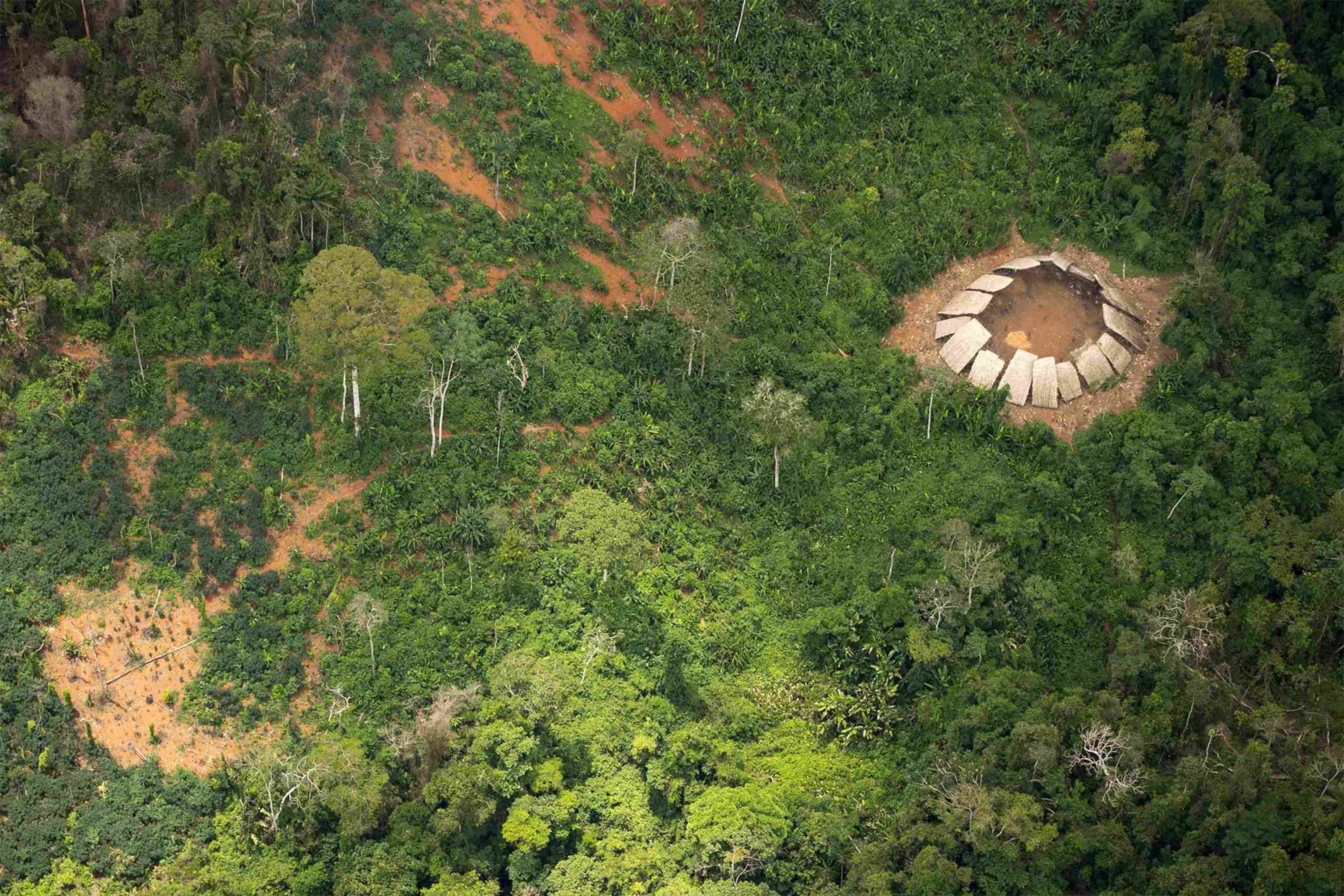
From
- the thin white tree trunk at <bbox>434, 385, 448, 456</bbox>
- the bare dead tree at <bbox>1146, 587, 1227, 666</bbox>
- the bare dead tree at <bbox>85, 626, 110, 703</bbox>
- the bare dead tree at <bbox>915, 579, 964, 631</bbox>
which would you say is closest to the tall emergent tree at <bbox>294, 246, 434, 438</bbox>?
the thin white tree trunk at <bbox>434, 385, 448, 456</bbox>

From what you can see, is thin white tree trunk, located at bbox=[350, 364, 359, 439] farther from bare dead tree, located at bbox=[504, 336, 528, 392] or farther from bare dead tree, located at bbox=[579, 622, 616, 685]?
bare dead tree, located at bbox=[579, 622, 616, 685]

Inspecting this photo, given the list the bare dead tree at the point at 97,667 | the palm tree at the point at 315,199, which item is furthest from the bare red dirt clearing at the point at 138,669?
the palm tree at the point at 315,199

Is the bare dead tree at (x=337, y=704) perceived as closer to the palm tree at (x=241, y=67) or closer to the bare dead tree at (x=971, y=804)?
the bare dead tree at (x=971, y=804)

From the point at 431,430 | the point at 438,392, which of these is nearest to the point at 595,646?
the point at 431,430

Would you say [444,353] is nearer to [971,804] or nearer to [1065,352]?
[1065,352]

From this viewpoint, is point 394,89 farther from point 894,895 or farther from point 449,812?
point 894,895
